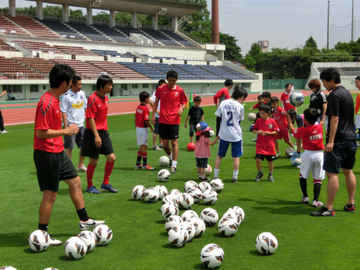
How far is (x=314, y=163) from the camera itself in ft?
21.5

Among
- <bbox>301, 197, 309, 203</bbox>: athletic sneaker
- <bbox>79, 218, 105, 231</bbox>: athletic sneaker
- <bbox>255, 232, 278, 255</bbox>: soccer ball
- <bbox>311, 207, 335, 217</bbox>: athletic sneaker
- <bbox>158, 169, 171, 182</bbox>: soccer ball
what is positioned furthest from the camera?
<bbox>158, 169, 171, 182</bbox>: soccer ball

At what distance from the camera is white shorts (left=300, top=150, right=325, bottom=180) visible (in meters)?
6.50

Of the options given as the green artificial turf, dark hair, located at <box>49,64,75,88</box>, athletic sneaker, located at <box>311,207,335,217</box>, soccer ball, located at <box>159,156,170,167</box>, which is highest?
dark hair, located at <box>49,64,75,88</box>

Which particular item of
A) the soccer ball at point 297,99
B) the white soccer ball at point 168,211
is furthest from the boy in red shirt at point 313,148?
the white soccer ball at point 168,211

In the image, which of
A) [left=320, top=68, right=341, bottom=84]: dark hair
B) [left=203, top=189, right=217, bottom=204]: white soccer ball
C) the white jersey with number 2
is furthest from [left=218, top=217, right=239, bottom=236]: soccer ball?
the white jersey with number 2

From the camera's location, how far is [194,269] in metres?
4.25

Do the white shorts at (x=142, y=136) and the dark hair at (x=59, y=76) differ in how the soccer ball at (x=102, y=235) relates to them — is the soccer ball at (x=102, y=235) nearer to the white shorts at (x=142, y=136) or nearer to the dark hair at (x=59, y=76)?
the dark hair at (x=59, y=76)

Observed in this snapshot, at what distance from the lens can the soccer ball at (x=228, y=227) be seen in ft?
16.9

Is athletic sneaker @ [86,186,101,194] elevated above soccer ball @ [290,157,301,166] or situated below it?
below

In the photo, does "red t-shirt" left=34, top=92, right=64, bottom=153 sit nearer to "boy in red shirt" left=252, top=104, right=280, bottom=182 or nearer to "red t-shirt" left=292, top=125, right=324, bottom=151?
"red t-shirt" left=292, top=125, right=324, bottom=151

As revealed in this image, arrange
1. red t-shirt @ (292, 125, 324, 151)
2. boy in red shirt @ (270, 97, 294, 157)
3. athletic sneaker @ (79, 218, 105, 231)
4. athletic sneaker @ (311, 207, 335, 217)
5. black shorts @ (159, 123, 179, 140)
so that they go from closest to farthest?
athletic sneaker @ (79, 218, 105, 231), athletic sneaker @ (311, 207, 335, 217), red t-shirt @ (292, 125, 324, 151), black shorts @ (159, 123, 179, 140), boy in red shirt @ (270, 97, 294, 157)

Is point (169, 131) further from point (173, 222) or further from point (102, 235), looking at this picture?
point (102, 235)

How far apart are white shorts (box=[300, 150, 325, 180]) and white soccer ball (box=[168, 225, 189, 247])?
2.88 metres

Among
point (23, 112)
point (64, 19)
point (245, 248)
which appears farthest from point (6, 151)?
point (64, 19)
